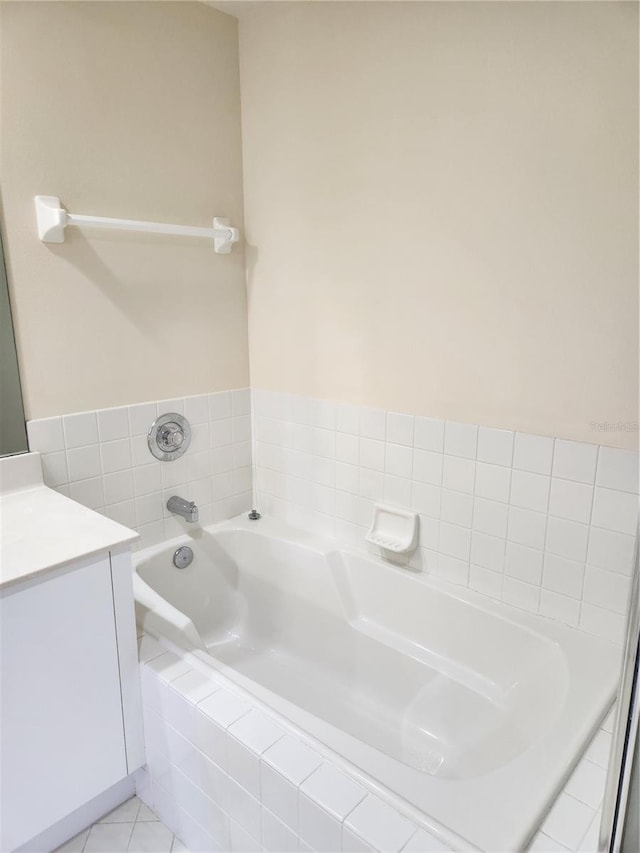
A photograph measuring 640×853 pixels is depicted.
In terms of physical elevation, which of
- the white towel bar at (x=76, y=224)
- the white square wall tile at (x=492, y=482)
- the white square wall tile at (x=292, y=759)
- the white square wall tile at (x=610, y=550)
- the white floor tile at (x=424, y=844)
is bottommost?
the white floor tile at (x=424, y=844)

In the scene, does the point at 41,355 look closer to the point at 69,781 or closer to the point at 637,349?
the point at 69,781

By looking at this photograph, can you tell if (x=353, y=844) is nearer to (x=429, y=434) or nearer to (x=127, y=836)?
(x=127, y=836)

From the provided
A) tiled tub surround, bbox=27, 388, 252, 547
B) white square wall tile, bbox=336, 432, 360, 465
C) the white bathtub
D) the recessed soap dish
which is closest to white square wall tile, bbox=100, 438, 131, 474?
tiled tub surround, bbox=27, 388, 252, 547

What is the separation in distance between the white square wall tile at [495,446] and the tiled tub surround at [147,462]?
1013mm

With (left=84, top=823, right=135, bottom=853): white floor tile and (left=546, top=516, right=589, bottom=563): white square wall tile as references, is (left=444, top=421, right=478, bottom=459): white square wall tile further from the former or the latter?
(left=84, top=823, right=135, bottom=853): white floor tile

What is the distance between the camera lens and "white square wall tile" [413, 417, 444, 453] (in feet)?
→ 5.57

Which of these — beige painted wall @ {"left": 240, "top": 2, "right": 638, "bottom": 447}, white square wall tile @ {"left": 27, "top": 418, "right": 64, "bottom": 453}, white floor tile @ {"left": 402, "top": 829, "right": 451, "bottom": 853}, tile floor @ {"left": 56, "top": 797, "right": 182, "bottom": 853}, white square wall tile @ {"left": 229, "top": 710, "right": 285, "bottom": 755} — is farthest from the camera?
white square wall tile @ {"left": 27, "top": 418, "right": 64, "bottom": 453}

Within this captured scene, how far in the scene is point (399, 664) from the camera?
1.77m

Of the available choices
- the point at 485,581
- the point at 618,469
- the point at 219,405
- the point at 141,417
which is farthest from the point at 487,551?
the point at 141,417

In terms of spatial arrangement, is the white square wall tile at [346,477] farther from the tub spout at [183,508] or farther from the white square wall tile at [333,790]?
the white square wall tile at [333,790]

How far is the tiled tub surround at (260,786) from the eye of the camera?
98 cm

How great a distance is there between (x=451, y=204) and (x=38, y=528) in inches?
54.8

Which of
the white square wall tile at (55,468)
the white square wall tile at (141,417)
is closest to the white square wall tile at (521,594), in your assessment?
the white square wall tile at (141,417)

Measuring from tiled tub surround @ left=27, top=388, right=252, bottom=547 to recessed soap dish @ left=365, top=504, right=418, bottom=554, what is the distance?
2.17 ft
